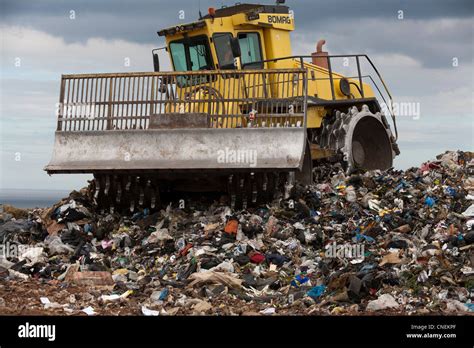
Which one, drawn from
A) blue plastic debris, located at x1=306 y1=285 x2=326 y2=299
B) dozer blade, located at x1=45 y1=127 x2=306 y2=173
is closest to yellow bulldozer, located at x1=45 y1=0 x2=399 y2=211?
dozer blade, located at x1=45 y1=127 x2=306 y2=173

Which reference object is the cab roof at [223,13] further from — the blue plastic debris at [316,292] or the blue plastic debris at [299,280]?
the blue plastic debris at [316,292]

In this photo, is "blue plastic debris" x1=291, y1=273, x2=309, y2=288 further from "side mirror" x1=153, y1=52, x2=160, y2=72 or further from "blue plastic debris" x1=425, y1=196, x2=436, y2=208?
"side mirror" x1=153, y1=52, x2=160, y2=72

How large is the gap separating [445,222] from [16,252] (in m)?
5.34

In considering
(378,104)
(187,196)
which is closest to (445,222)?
(187,196)

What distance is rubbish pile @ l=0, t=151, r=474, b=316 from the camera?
28.5ft

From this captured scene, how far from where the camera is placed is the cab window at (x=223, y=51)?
12883 millimetres

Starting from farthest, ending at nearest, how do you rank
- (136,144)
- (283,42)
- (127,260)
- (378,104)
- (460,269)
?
(378,104) < (283,42) < (136,144) < (127,260) < (460,269)

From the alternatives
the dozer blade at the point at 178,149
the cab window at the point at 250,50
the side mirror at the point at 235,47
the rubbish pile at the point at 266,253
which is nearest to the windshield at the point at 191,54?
the cab window at the point at 250,50

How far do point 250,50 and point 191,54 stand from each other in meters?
0.89

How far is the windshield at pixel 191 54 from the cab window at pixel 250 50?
0.56 meters

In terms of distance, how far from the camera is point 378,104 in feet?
50.6

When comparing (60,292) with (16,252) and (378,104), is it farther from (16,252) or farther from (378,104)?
(378,104)

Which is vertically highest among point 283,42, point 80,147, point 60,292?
point 283,42

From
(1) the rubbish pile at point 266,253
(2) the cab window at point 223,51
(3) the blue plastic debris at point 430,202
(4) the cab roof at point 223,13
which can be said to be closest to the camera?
(1) the rubbish pile at point 266,253
